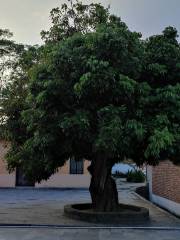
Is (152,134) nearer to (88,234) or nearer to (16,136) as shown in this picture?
(88,234)

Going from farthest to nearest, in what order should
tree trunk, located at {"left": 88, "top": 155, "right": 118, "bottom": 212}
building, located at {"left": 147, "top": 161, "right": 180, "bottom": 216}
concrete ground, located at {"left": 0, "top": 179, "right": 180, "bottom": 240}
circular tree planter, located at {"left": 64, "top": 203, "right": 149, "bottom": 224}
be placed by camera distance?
building, located at {"left": 147, "top": 161, "right": 180, "bottom": 216}, tree trunk, located at {"left": 88, "top": 155, "right": 118, "bottom": 212}, circular tree planter, located at {"left": 64, "top": 203, "right": 149, "bottom": 224}, concrete ground, located at {"left": 0, "top": 179, "right": 180, "bottom": 240}

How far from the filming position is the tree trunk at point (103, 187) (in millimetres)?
14672

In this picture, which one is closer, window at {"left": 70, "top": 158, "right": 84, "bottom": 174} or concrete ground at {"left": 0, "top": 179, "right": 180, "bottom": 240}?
concrete ground at {"left": 0, "top": 179, "right": 180, "bottom": 240}

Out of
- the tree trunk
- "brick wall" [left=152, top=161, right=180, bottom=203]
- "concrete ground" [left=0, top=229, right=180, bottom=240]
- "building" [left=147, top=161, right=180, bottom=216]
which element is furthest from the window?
"concrete ground" [left=0, top=229, right=180, bottom=240]

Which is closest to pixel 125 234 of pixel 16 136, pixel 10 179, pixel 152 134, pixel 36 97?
pixel 152 134

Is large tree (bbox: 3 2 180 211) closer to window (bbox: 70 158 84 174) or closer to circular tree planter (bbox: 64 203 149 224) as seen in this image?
circular tree planter (bbox: 64 203 149 224)

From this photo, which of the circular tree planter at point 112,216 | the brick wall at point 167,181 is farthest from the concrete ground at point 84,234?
the brick wall at point 167,181

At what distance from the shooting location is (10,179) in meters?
30.5

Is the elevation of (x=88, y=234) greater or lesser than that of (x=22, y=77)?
lesser

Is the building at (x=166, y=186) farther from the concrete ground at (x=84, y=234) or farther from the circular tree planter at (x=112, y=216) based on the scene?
the concrete ground at (x=84, y=234)

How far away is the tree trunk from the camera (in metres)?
14.7

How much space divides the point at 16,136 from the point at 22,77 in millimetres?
2983

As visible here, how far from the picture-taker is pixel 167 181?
1842cm

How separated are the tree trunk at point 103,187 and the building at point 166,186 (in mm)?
2850
